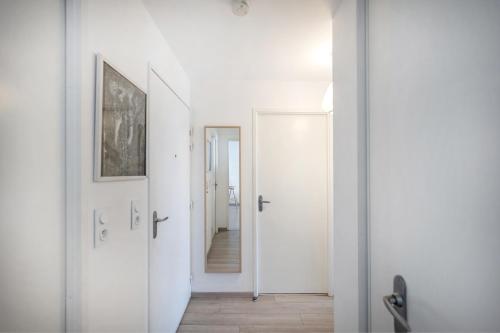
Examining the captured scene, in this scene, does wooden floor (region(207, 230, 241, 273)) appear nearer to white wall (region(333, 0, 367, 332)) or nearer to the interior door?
the interior door

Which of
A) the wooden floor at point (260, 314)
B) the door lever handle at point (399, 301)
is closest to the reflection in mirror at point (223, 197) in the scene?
the wooden floor at point (260, 314)

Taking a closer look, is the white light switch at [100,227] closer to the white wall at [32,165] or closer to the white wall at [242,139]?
the white wall at [32,165]

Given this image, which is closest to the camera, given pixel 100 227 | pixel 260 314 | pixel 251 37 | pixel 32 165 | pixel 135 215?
→ pixel 32 165

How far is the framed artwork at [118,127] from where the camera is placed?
946 millimetres

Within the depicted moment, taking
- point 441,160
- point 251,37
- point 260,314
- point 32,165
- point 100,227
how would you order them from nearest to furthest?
point 441,160
point 32,165
point 100,227
point 251,37
point 260,314

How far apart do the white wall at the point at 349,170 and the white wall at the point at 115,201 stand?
1093mm

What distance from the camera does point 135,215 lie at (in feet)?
4.19

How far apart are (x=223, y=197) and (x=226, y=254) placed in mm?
625

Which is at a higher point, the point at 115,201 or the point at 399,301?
the point at 115,201

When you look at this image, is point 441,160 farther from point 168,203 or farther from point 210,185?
point 210,185

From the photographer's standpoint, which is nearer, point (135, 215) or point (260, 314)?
point (135, 215)

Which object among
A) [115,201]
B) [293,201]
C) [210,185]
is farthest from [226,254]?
[115,201]

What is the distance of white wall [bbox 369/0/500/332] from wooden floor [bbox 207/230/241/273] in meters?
1.80

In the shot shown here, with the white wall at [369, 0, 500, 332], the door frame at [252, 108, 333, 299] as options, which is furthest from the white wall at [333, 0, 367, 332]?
the door frame at [252, 108, 333, 299]
